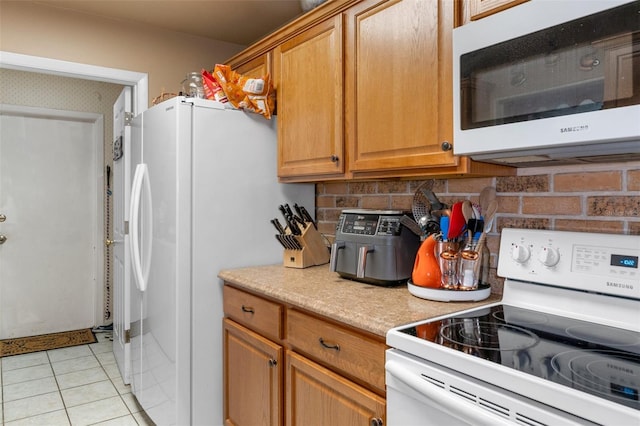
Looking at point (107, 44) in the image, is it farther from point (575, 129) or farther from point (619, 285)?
point (619, 285)

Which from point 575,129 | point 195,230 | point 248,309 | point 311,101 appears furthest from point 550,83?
point 195,230

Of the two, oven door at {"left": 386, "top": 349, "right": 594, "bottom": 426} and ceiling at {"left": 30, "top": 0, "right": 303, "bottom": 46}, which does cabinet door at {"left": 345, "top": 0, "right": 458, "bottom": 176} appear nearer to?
oven door at {"left": 386, "top": 349, "right": 594, "bottom": 426}

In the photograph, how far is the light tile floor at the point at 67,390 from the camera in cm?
247

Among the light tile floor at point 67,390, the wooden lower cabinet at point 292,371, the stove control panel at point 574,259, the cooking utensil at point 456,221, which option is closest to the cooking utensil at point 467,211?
the cooking utensil at point 456,221

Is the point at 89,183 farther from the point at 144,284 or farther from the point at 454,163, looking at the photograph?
the point at 454,163

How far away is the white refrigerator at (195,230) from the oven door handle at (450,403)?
1.22m

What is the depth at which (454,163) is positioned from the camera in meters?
1.39

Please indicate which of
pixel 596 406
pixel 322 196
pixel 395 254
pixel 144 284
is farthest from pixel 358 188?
pixel 596 406

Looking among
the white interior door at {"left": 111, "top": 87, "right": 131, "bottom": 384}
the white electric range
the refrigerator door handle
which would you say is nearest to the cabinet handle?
the white electric range

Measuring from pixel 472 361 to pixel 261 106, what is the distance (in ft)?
5.37

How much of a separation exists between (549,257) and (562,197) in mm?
237

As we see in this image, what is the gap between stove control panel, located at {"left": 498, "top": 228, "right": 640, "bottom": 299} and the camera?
115 cm

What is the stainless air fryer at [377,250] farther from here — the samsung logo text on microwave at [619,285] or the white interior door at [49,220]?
the white interior door at [49,220]

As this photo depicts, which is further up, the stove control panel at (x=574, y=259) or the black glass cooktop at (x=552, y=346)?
the stove control panel at (x=574, y=259)
